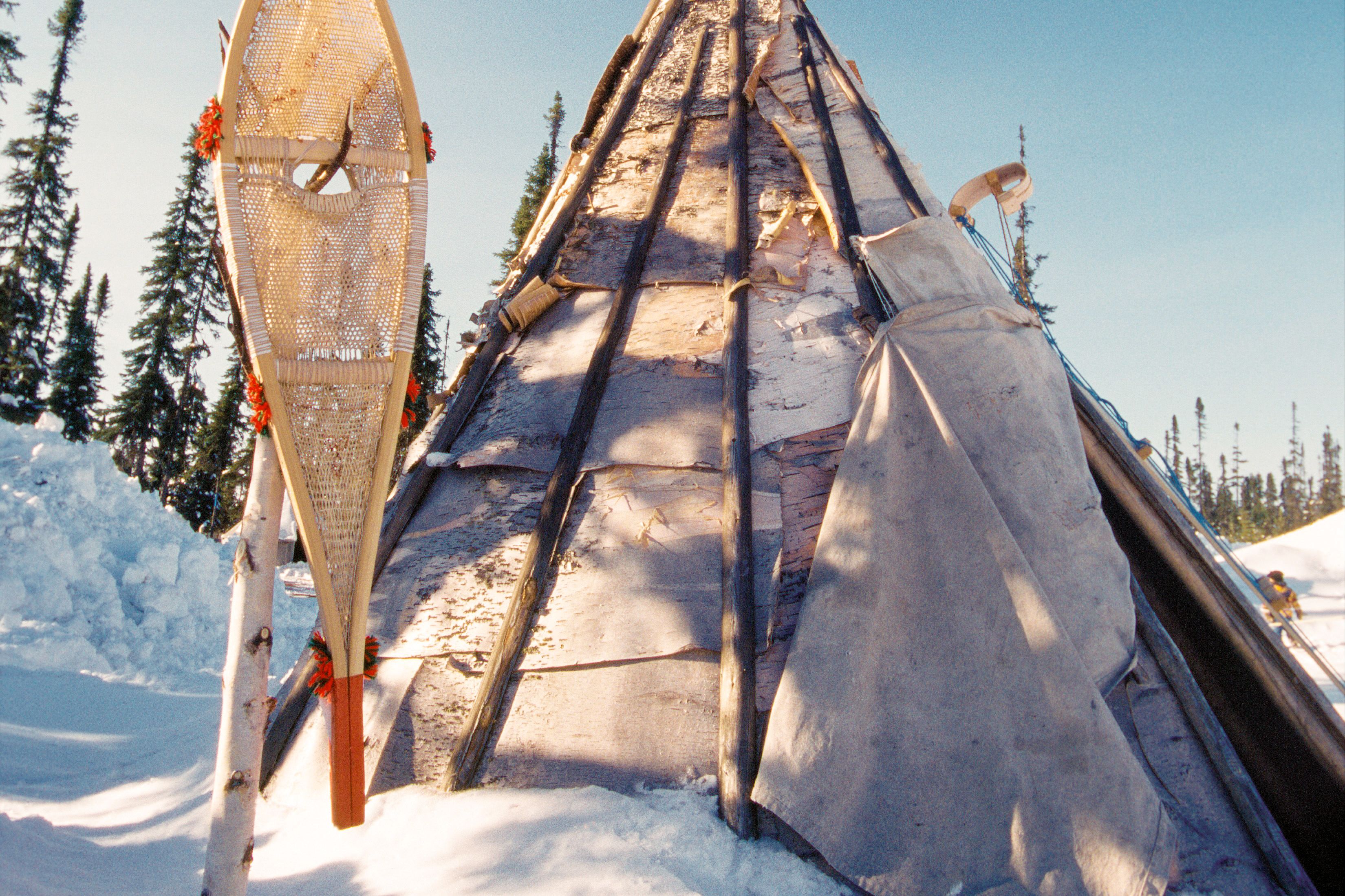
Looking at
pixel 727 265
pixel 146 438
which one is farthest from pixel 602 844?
pixel 146 438

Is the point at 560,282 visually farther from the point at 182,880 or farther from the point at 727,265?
the point at 182,880

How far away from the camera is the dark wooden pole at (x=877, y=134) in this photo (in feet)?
12.1

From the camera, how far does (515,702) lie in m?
2.31

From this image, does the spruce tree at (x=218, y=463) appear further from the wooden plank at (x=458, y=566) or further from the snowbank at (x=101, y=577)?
the wooden plank at (x=458, y=566)

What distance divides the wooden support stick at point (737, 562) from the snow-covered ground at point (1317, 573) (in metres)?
7.18

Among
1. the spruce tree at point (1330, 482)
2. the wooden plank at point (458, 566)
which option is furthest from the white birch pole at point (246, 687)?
the spruce tree at point (1330, 482)

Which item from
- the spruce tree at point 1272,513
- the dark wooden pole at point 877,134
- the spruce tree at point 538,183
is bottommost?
the spruce tree at point 1272,513

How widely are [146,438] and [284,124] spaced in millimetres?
18569

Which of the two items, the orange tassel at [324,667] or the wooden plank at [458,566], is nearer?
the orange tassel at [324,667]

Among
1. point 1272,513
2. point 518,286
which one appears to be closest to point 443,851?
point 518,286

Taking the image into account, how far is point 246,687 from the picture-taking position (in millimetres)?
1810

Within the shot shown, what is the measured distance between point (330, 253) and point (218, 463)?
55.3ft

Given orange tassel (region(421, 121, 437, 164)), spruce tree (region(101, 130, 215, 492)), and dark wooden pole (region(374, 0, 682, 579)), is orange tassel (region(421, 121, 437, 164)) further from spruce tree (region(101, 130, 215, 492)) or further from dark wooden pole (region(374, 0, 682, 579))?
spruce tree (region(101, 130, 215, 492))

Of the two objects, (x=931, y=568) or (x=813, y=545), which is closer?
(x=931, y=568)
